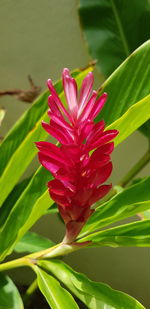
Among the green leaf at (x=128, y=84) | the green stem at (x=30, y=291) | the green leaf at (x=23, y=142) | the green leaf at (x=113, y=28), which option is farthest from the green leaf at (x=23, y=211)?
the green leaf at (x=113, y=28)

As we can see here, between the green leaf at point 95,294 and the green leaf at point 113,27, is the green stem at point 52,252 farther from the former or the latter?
the green leaf at point 113,27

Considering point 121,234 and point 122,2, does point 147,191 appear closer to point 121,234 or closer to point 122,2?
point 121,234

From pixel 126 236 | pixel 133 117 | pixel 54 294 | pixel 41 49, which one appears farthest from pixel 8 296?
pixel 41 49

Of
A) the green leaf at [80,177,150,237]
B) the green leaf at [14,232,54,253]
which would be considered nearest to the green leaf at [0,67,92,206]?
the green leaf at [80,177,150,237]

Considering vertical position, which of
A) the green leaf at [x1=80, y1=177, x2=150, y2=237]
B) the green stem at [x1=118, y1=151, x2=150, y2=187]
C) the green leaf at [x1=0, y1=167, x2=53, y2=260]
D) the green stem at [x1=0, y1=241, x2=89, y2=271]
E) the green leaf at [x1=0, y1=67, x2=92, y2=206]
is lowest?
the green stem at [x1=118, y1=151, x2=150, y2=187]

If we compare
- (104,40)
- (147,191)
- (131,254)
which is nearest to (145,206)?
(147,191)

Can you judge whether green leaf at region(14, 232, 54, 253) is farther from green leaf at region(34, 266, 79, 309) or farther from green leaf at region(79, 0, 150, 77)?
green leaf at region(79, 0, 150, 77)
